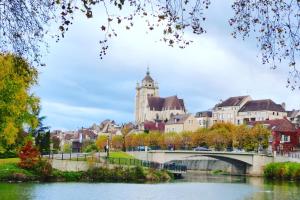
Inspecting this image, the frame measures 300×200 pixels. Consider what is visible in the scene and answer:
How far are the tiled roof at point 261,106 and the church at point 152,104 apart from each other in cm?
3274

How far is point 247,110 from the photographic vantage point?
12631 centimetres

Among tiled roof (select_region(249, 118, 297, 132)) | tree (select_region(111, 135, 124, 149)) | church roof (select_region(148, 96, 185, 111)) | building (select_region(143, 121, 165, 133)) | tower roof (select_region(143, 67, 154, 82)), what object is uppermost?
tower roof (select_region(143, 67, 154, 82))

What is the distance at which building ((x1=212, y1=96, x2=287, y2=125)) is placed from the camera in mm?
122812

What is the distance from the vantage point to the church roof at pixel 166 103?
521ft

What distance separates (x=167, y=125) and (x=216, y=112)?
44.7ft

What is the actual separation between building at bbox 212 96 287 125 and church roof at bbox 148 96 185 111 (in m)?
25.0

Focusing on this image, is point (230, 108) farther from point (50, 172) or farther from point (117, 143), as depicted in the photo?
point (50, 172)

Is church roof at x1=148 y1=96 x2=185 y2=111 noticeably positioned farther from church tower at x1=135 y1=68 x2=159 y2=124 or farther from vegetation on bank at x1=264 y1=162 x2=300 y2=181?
vegetation on bank at x1=264 y1=162 x2=300 y2=181

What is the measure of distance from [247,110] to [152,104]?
141 feet

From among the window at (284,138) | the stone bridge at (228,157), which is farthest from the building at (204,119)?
the stone bridge at (228,157)

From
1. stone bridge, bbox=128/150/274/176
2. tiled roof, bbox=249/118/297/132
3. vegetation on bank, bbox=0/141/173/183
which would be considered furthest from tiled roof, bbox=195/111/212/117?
vegetation on bank, bbox=0/141/173/183

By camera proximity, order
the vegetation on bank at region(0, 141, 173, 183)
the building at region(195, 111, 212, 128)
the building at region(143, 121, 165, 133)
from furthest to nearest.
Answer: the building at region(143, 121, 165, 133), the building at region(195, 111, 212, 128), the vegetation on bank at region(0, 141, 173, 183)

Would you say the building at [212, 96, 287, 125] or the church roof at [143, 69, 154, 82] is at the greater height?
the church roof at [143, 69, 154, 82]

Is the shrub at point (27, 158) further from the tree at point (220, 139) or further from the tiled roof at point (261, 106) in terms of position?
the tiled roof at point (261, 106)
